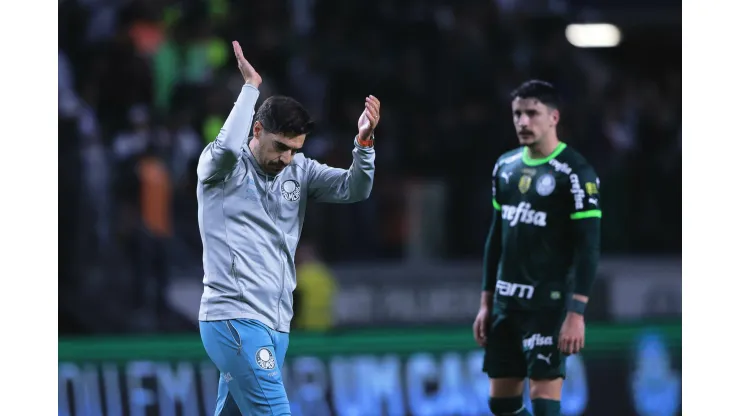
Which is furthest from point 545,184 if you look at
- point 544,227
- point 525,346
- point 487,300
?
point 525,346

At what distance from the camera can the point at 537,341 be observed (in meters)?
7.08

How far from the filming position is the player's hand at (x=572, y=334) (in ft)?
22.4

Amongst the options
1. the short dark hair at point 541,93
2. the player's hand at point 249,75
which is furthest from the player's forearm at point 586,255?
the player's hand at point 249,75

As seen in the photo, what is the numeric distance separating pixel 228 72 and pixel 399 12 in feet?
8.57

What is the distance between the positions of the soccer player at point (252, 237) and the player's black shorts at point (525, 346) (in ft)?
5.07

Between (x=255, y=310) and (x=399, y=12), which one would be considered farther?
(x=399, y=12)

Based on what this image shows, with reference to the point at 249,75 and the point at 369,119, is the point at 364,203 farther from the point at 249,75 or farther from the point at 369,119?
the point at 249,75

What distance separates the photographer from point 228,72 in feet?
42.7

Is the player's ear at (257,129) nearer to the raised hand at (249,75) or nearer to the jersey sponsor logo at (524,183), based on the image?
the raised hand at (249,75)

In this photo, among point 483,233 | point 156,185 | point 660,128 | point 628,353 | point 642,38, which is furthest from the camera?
point 642,38

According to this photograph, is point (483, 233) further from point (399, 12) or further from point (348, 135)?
point (399, 12)

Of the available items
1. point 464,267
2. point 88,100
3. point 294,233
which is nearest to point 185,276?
point 88,100

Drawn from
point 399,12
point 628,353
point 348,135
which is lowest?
point 628,353

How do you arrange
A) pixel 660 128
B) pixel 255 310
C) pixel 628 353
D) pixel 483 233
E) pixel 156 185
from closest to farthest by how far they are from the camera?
pixel 255 310, pixel 628 353, pixel 156 185, pixel 483 233, pixel 660 128
